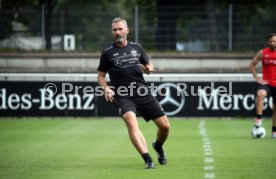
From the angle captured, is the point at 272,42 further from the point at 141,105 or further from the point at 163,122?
the point at 141,105

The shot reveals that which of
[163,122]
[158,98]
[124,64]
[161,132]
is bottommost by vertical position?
[158,98]

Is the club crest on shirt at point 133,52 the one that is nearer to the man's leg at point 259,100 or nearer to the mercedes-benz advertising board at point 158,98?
the man's leg at point 259,100

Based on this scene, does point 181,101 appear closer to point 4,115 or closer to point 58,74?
point 58,74

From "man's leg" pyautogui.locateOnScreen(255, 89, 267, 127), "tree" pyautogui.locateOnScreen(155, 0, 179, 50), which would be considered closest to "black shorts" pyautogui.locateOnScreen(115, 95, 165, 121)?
"man's leg" pyautogui.locateOnScreen(255, 89, 267, 127)

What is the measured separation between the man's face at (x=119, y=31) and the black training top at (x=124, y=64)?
22 cm

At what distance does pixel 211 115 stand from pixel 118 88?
13776 mm

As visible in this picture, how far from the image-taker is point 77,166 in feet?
41.6

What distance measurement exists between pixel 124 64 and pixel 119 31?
582mm

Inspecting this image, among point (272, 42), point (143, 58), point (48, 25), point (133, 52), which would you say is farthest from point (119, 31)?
point (48, 25)

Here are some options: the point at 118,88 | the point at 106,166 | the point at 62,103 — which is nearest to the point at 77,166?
the point at 106,166

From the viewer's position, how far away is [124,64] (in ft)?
41.2

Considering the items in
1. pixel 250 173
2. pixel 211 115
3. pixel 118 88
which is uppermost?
pixel 118 88

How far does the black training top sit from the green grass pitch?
4.50 ft

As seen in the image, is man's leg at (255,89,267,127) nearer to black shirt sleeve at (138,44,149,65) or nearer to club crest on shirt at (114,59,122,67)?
black shirt sleeve at (138,44,149,65)
